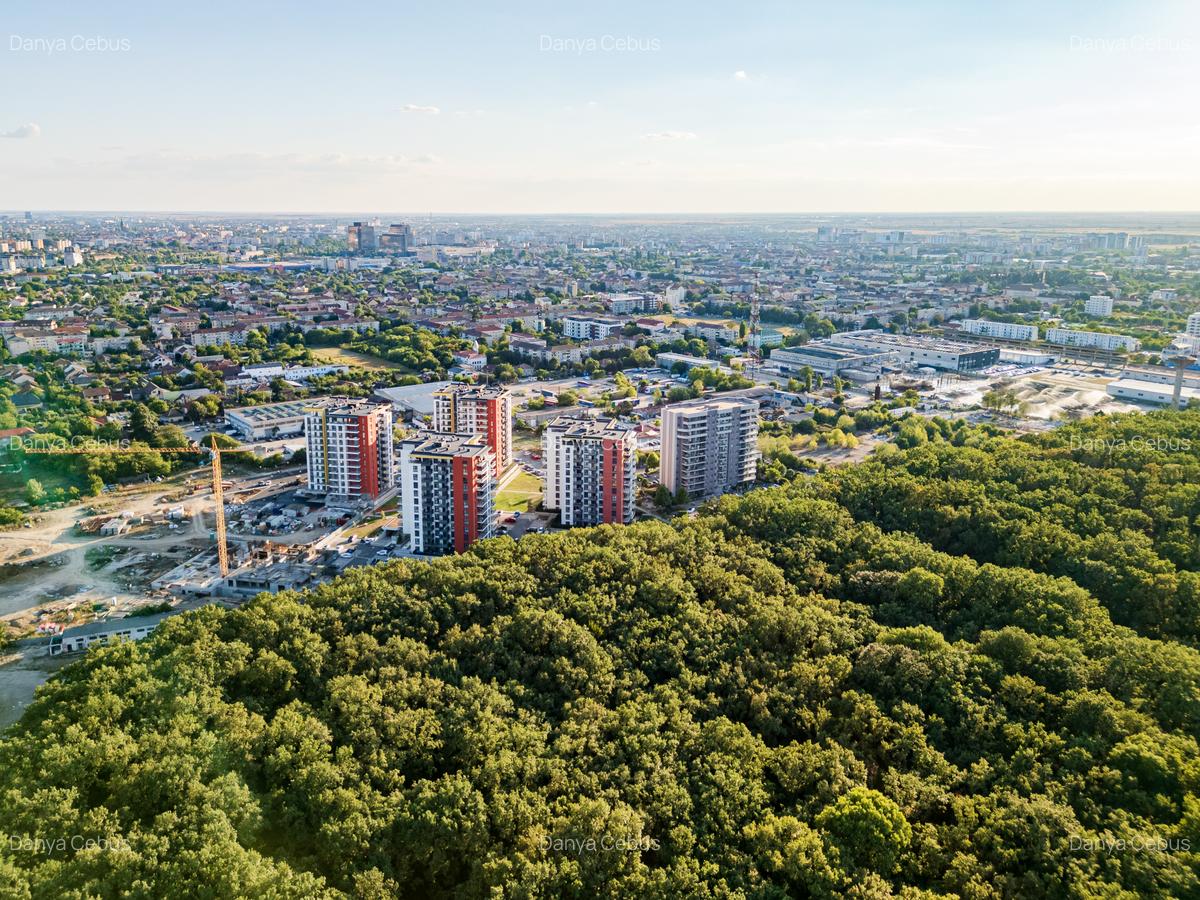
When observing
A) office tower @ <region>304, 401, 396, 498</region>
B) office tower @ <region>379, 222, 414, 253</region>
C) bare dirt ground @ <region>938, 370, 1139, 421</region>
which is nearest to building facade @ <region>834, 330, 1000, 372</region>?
bare dirt ground @ <region>938, 370, 1139, 421</region>

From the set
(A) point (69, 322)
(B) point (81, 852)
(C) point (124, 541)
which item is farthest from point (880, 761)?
(A) point (69, 322)

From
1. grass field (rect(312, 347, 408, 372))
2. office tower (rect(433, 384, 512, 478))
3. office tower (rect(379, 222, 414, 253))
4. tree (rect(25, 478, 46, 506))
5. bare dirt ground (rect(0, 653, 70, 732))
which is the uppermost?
office tower (rect(379, 222, 414, 253))

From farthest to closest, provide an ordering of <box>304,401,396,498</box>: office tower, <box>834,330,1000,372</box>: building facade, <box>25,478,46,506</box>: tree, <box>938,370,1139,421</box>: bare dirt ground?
1. <box>834,330,1000,372</box>: building facade
2. <box>938,370,1139,421</box>: bare dirt ground
3. <box>304,401,396,498</box>: office tower
4. <box>25,478,46,506</box>: tree

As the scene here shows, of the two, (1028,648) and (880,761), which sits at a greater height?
(1028,648)

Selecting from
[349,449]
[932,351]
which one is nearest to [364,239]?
[932,351]

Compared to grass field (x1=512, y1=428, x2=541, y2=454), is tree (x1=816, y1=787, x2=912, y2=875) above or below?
above

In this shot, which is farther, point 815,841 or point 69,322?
point 69,322

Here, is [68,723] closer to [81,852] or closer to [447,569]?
[81,852]

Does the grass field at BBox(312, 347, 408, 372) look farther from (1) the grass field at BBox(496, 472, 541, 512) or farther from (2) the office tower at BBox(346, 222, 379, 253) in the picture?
(2) the office tower at BBox(346, 222, 379, 253)
